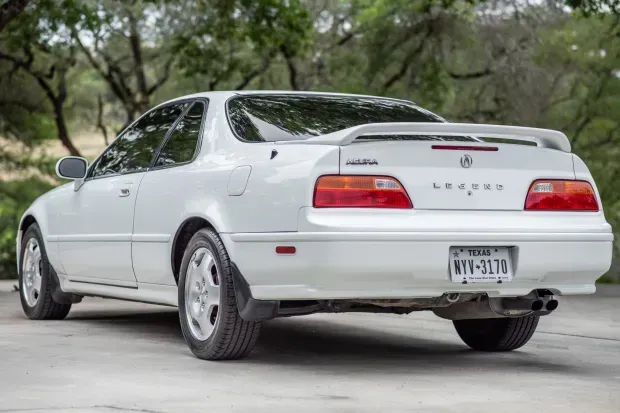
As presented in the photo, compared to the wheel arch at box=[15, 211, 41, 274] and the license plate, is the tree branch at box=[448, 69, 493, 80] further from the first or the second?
the license plate

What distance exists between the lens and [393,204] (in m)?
6.14

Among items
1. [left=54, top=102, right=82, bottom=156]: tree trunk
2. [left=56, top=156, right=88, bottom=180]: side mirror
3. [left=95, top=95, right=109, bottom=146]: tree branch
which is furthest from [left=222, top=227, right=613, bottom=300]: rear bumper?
[left=95, top=95, right=109, bottom=146]: tree branch

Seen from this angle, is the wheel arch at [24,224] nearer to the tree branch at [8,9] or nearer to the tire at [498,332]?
the tire at [498,332]

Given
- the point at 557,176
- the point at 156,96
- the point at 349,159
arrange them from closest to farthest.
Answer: the point at 349,159
the point at 557,176
the point at 156,96

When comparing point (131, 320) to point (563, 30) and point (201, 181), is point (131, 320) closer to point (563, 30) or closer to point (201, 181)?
point (201, 181)

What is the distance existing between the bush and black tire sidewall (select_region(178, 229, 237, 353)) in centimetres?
2270

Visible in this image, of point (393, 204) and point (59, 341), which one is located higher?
point (393, 204)

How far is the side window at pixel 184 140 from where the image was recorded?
24.0 feet

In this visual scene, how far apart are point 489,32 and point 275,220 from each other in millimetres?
20927

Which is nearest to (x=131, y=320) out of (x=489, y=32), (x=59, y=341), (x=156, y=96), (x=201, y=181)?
(x=59, y=341)

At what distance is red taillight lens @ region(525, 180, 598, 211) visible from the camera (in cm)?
656

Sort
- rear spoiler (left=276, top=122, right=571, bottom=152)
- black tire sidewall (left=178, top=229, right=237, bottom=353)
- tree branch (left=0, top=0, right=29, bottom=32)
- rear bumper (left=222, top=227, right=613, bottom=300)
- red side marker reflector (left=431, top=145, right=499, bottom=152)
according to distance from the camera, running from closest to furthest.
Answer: rear bumper (left=222, top=227, right=613, bottom=300) → rear spoiler (left=276, top=122, right=571, bottom=152) → red side marker reflector (left=431, top=145, right=499, bottom=152) → black tire sidewall (left=178, top=229, right=237, bottom=353) → tree branch (left=0, top=0, right=29, bottom=32)

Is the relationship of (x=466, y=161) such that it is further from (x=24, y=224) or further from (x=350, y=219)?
(x=24, y=224)

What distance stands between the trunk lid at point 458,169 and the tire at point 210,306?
1.00 metres
